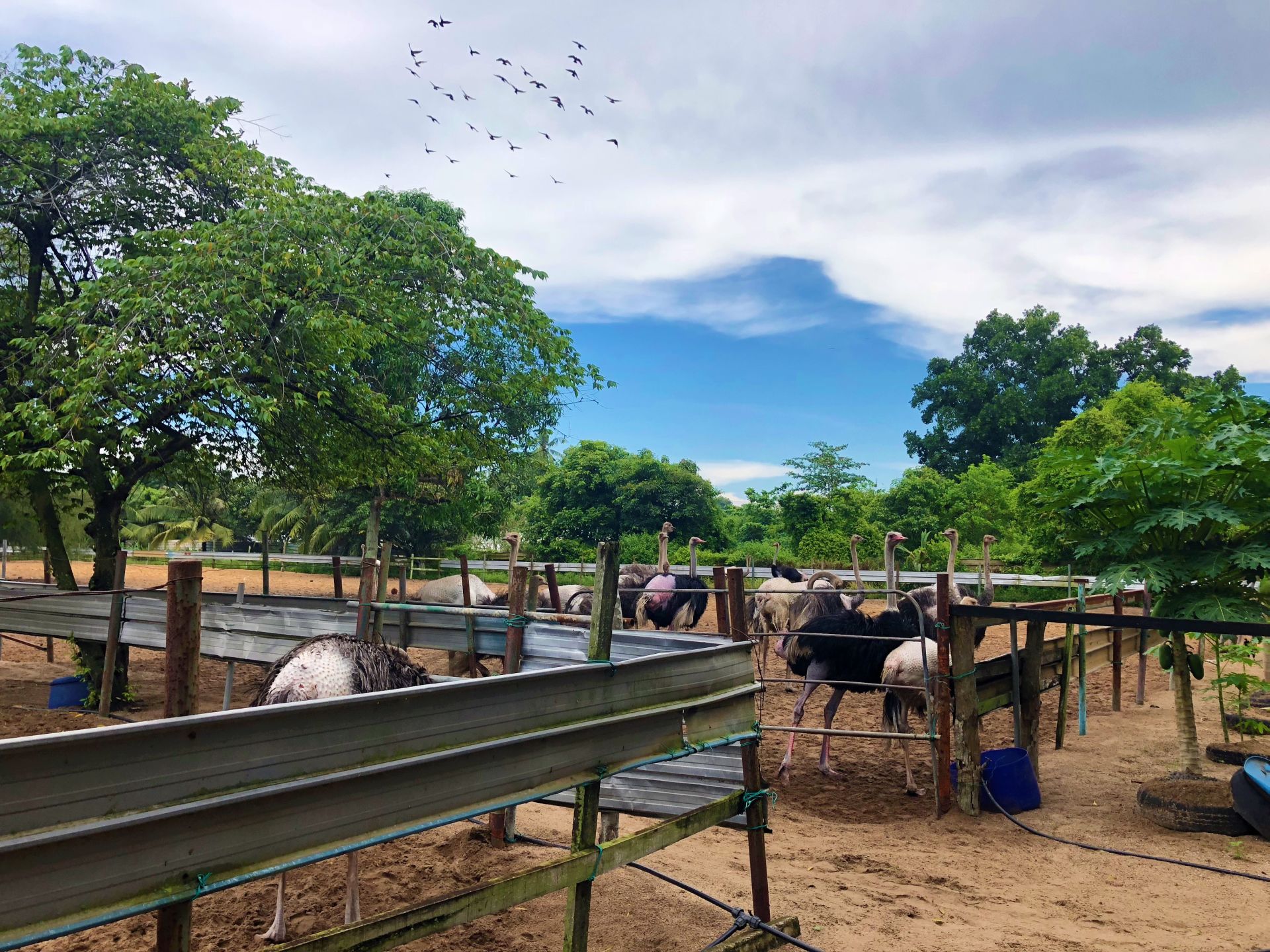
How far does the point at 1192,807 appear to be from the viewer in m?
5.49

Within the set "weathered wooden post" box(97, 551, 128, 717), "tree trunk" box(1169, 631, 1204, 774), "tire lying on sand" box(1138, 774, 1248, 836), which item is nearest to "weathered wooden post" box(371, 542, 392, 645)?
"weathered wooden post" box(97, 551, 128, 717)

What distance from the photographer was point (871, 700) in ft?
31.5

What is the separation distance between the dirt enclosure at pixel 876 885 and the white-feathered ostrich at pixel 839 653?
521mm

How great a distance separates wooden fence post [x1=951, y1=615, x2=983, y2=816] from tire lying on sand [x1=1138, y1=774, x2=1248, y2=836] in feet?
3.14

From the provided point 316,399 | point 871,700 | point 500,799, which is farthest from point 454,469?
point 500,799

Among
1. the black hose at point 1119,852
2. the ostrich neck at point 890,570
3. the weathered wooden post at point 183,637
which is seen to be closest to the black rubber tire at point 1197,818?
the black hose at point 1119,852

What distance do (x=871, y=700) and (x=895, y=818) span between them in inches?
137

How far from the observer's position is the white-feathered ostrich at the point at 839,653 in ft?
23.4

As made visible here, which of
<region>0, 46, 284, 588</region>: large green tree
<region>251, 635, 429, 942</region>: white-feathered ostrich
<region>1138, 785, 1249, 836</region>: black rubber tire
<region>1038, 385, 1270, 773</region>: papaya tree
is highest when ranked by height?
<region>0, 46, 284, 588</region>: large green tree

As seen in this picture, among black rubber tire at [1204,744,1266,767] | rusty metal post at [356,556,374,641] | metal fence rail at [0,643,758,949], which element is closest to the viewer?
metal fence rail at [0,643,758,949]

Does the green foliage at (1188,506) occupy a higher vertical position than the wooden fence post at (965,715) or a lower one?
higher

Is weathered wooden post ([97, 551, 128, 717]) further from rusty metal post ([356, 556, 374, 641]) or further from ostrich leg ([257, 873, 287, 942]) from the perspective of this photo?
ostrich leg ([257, 873, 287, 942])

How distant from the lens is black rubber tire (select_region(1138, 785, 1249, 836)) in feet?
17.7

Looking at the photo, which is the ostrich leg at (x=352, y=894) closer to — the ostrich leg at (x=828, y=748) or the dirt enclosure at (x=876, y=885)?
the dirt enclosure at (x=876, y=885)
